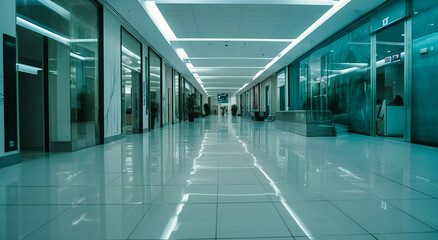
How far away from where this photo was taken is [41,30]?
6148 millimetres

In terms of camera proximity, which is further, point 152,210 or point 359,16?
point 359,16

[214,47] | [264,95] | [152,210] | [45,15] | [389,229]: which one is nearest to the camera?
[389,229]

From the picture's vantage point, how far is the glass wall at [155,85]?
14.8 m

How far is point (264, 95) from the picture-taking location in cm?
3088

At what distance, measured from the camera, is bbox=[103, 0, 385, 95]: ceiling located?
9070 millimetres

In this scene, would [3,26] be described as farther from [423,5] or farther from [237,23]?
[423,5]

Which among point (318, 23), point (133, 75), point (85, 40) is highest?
point (318, 23)

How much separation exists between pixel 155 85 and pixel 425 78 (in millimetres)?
12899

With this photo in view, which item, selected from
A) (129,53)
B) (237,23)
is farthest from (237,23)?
(129,53)

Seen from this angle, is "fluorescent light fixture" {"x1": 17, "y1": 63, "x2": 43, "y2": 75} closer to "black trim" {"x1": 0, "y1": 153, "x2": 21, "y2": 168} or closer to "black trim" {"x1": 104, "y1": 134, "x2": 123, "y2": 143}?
"black trim" {"x1": 104, "y1": 134, "x2": 123, "y2": 143}

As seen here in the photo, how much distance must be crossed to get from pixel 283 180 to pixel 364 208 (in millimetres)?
1263

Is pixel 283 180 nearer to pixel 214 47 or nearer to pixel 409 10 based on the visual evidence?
pixel 409 10

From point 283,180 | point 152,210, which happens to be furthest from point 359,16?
point 152,210

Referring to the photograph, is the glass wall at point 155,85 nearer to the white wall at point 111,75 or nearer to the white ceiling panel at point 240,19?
the white ceiling panel at point 240,19
